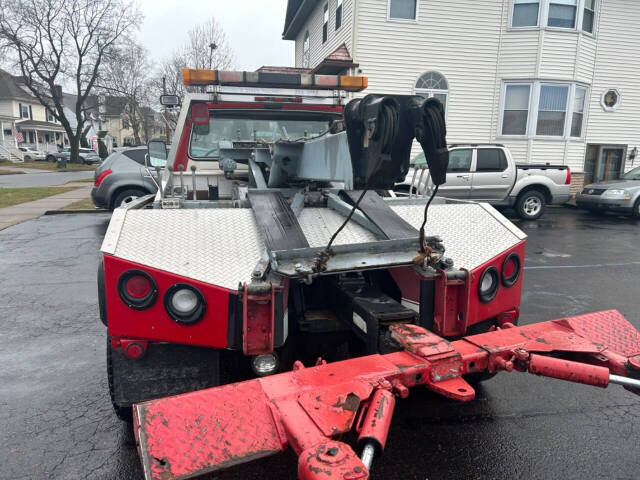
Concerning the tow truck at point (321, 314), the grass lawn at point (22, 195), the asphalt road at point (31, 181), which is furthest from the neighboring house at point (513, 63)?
the asphalt road at point (31, 181)

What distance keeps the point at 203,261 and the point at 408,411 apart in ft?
5.67

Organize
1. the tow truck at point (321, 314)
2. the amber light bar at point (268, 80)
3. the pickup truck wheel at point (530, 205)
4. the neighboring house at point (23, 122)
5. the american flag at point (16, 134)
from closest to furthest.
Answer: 1. the tow truck at point (321, 314)
2. the amber light bar at point (268, 80)
3. the pickup truck wheel at point (530, 205)
4. the neighboring house at point (23, 122)
5. the american flag at point (16, 134)

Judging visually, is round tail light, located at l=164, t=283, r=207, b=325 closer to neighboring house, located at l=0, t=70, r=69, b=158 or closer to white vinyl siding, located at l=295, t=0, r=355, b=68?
white vinyl siding, located at l=295, t=0, r=355, b=68

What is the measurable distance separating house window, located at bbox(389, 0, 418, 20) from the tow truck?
45.2 ft

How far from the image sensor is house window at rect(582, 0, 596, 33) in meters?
16.3

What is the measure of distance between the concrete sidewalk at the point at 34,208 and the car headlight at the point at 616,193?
1584cm

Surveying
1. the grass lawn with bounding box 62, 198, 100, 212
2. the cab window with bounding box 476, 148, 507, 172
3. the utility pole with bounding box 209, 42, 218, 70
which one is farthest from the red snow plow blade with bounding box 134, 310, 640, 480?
the utility pole with bounding box 209, 42, 218, 70

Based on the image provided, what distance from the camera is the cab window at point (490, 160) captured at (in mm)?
12758

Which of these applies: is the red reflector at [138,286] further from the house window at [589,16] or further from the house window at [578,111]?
the house window at [589,16]

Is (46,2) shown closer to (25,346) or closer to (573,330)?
(25,346)

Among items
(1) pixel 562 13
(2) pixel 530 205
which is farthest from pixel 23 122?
(2) pixel 530 205

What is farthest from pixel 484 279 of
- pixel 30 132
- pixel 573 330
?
pixel 30 132

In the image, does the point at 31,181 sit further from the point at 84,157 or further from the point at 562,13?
the point at 562,13

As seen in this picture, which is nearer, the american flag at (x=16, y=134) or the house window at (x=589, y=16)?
the house window at (x=589, y=16)
